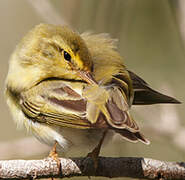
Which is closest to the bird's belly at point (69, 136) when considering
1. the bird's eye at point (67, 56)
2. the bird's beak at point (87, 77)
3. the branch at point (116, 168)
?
the branch at point (116, 168)

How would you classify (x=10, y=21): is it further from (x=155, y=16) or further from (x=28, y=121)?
(x=28, y=121)

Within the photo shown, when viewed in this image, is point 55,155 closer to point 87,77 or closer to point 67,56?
point 87,77

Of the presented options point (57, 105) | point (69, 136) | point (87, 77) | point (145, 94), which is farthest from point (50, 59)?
point (145, 94)

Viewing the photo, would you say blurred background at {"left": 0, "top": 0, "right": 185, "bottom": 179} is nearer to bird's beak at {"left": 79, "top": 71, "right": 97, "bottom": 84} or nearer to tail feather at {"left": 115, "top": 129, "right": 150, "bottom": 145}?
bird's beak at {"left": 79, "top": 71, "right": 97, "bottom": 84}

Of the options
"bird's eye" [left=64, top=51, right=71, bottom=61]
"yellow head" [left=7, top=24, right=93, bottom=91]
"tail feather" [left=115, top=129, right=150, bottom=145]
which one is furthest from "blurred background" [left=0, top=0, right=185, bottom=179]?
"tail feather" [left=115, top=129, right=150, bottom=145]

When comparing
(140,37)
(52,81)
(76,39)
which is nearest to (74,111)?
(52,81)

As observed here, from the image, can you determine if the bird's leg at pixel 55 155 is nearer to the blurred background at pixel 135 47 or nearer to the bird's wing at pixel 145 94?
the blurred background at pixel 135 47
